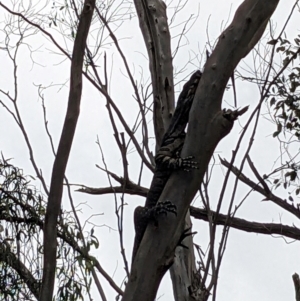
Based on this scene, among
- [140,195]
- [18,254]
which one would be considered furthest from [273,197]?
[18,254]

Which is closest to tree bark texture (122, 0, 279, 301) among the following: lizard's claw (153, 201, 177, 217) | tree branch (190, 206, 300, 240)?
lizard's claw (153, 201, 177, 217)

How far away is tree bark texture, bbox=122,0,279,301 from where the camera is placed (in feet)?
7.15

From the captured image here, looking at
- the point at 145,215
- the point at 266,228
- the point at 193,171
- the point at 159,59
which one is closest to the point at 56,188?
the point at 145,215

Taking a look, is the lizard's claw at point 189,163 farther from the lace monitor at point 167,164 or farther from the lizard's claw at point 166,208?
the lizard's claw at point 166,208

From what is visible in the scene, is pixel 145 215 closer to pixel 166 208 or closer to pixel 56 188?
pixel 166 208

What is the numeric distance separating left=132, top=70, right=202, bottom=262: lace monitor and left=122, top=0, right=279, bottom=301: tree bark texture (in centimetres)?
3

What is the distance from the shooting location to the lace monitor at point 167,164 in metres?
2.24

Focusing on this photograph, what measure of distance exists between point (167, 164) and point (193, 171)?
0.42 m

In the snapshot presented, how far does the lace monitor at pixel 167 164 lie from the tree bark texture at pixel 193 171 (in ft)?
0.11

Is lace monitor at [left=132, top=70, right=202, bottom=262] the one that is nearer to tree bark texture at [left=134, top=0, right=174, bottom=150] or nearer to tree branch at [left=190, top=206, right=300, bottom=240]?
tree bark texture at [left=134, top=0, right=174, bottom=150]

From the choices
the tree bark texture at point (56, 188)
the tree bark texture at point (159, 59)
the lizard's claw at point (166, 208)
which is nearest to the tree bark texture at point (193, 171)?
the lizard's claw at point (166, 208)

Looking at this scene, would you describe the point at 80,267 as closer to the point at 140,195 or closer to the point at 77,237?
the point at 77,237

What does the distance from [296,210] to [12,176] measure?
9.20 ft

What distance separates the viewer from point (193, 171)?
2256 millimetres
